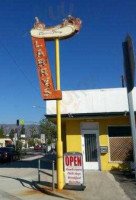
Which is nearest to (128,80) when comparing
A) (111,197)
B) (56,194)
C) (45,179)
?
(111,197)

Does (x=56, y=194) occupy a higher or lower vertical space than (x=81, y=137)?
lower

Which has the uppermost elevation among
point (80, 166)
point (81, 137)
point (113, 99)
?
point (113, 99)

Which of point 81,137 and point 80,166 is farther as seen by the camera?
point 81,137

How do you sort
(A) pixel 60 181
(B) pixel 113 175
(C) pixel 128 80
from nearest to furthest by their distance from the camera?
(C) pixel 128 80, (A) pixel 60 181, (B) pixel 113 175

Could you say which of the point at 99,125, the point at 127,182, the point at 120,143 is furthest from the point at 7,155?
the point at 127,182

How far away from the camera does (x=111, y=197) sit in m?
10.1

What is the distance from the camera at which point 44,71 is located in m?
12.2

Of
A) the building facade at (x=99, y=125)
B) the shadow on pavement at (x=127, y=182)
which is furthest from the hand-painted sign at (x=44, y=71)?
the building facade at (x=99, y=125)

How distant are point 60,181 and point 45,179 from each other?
285 centimetres

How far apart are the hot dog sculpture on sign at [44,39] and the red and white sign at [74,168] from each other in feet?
7.43

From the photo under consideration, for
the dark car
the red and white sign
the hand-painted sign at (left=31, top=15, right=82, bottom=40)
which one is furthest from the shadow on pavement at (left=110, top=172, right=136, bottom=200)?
the dark car

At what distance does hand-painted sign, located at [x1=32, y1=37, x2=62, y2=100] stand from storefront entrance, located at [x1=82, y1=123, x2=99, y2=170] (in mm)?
6508

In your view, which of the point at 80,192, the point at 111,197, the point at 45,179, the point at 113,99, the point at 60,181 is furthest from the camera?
the point at 113,99

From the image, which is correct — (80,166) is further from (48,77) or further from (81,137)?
(81,137)
